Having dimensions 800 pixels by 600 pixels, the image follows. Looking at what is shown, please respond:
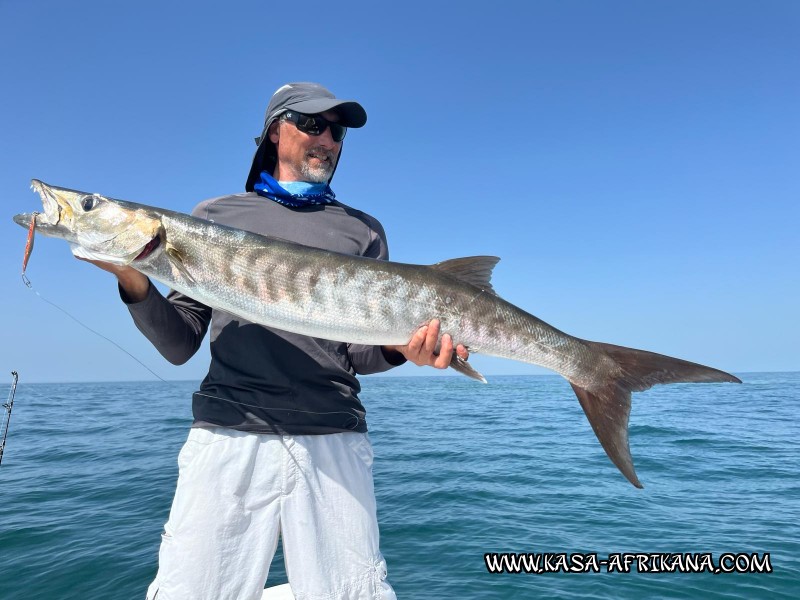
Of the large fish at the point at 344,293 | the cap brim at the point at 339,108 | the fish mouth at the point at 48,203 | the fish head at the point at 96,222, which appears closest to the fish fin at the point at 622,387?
the large fish at the point at 344,293

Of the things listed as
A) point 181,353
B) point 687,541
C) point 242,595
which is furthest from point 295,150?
point 687,541

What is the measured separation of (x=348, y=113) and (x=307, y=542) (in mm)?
3301

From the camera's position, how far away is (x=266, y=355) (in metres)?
3.50

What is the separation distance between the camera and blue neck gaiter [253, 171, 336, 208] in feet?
13.2

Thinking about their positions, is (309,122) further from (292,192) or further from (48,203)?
(48,203)

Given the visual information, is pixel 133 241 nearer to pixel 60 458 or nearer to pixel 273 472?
pixel 273 472

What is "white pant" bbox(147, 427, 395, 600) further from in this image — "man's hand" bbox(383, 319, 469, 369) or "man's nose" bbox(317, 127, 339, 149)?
"man's nose" bbox(317, 127, 339, 149)

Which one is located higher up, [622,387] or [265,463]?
[622,387]

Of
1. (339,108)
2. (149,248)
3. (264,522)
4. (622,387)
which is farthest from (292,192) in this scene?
(622,387)

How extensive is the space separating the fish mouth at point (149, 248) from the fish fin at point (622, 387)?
3396mm

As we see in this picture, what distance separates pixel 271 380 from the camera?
336 centimetres

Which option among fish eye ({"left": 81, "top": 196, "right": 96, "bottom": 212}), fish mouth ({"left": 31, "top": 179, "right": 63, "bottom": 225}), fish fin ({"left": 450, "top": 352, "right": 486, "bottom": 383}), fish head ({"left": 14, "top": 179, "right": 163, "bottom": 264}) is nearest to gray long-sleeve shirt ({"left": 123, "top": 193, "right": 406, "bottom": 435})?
fish head ({"left": 14, "top": 179, "right": 163, "bottom": 264})

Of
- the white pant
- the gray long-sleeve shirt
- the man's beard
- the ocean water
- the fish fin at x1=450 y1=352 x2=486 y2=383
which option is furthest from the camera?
the ocean water

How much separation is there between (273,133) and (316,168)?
2.08 feet
